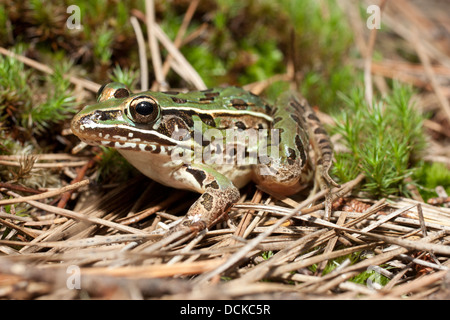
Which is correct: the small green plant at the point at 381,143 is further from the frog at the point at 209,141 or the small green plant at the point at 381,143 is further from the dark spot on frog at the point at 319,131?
the frog at the point at 209,141

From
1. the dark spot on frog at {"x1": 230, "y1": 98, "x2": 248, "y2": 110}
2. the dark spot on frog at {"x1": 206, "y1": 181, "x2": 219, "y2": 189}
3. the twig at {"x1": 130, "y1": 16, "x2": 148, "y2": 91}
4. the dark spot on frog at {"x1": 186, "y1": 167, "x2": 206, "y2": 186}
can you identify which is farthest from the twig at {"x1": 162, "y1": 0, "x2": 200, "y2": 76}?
the dark spot on frog at {"x1": 206, "y1": 181, "x2": 219, "y2": 189}

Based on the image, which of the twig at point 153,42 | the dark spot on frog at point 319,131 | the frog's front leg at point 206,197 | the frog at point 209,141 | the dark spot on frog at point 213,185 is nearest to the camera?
the frog's front leg at point 206,197

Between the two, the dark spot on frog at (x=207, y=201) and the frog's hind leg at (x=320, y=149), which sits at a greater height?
the frog's hind leg at (x=320, y=149)

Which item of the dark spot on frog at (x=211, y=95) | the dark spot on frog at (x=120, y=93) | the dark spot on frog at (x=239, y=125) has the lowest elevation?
the dark spot on frog at (x=239, y=125)

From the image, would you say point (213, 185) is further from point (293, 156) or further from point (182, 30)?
point (182, 30)

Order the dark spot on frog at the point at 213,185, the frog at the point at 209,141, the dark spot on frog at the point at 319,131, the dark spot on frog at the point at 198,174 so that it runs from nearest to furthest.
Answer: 1. the frog at the point at 209,141
2. the dark spot on frog at the point at 213,185
3. the dark spot on frog at the point at 198,174
4. the dark spot on frog at the point at 319,131

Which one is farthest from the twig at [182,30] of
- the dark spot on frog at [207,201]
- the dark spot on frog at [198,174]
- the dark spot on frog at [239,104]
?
the dark spot on frog at [207,201]

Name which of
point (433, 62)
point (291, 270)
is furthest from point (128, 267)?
point (433, 62)
